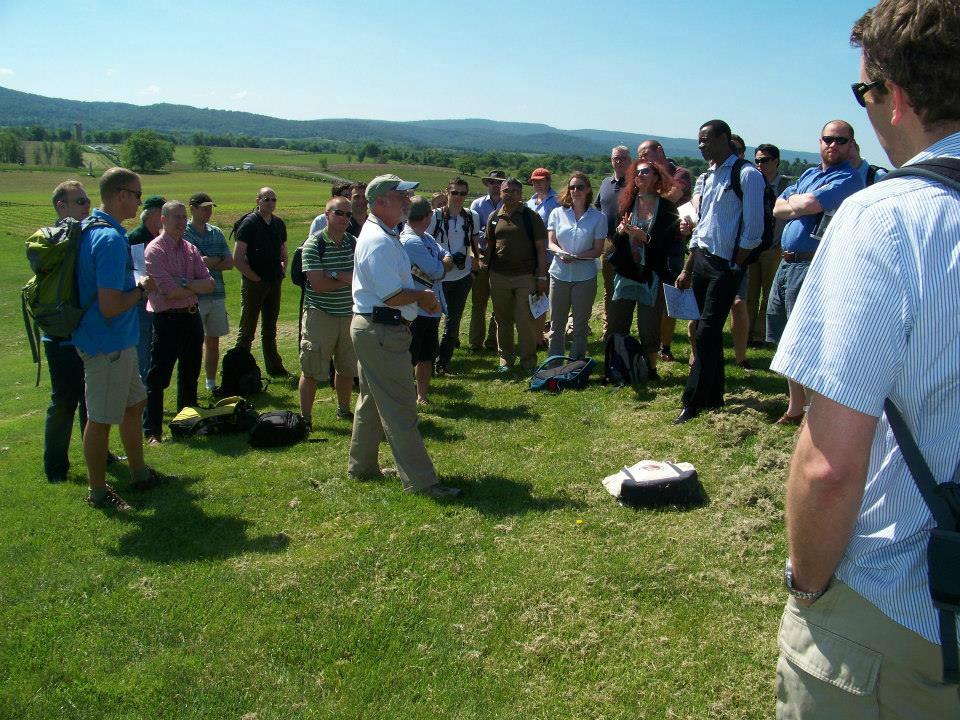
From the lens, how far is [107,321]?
576 centimetres

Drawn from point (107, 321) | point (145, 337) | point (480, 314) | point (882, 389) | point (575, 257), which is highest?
point (882, 389)

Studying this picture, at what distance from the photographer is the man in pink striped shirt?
26.6ft

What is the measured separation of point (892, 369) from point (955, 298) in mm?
194

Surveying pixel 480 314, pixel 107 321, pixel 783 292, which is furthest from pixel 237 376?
pixel 783 292

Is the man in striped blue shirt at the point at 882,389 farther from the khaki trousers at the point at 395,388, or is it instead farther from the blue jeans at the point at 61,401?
the blue jeans at the point at 61,401

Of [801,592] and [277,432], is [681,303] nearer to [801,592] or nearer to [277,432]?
[277,432]

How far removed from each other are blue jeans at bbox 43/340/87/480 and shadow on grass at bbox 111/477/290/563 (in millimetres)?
1128

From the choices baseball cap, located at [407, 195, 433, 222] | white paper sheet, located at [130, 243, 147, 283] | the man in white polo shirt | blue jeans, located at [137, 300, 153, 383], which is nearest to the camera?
the man in white polo shirt

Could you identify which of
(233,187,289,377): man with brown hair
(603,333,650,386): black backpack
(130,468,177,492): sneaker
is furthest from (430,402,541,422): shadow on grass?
(233,187,289,377): man with brown hair

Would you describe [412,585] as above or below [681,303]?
below

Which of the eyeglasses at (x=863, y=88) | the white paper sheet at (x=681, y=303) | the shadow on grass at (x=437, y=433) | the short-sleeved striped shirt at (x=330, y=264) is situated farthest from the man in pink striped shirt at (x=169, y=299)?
the eyeglasses at (x=863, y=88)

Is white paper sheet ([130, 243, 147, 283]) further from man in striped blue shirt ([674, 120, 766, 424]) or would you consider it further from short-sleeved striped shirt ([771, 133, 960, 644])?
short-sleeved striped shirt ([771, 133, 960, 644])

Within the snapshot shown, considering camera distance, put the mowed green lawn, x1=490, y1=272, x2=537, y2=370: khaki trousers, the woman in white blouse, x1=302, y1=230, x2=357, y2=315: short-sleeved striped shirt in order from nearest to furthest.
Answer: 1. the mowed green lawn
2. x1=302, y1=230, x2=357, y2=315: short-sleeved striped shirt
3. the woman in white blouse
4. x1=490, y1=272, x2=537, y2=370: khaki trousers

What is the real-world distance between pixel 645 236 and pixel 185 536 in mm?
5585
